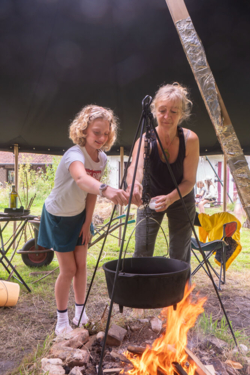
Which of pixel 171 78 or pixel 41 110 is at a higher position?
pixel 171 78

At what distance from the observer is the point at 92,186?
129cm

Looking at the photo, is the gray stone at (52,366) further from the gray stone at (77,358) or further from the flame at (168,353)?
the flame at (168,353)

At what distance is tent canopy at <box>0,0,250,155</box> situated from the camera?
8.92 feet

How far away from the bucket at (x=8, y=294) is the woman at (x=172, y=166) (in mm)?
1435

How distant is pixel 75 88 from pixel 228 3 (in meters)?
2.02

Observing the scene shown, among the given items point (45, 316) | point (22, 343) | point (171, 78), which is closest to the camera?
point (22, 343)

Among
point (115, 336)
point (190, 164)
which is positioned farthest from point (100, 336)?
point (190, 164)

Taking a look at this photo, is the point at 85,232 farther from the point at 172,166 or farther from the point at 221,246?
the point at 221,246

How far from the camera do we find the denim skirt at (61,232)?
1.77m

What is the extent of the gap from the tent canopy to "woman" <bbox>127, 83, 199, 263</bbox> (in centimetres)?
149

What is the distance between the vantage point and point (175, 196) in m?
1.63

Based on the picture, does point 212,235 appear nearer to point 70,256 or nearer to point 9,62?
point 70,256

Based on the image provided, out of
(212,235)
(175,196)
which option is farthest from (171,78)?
(175,196)

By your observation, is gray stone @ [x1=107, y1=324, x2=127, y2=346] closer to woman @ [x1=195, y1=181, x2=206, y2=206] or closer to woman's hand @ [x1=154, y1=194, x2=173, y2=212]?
woman's hand @ [x1=154, y1=194, x2=173, y2=212]
